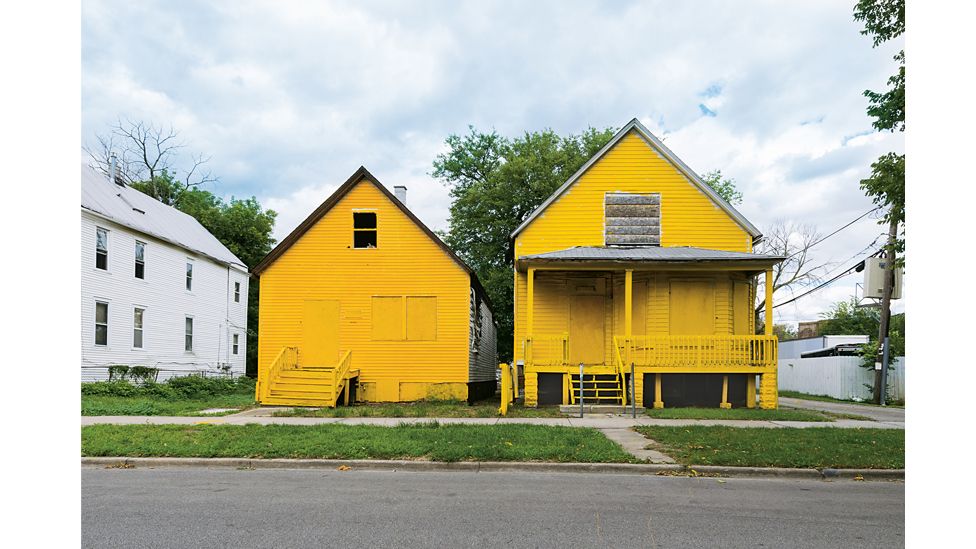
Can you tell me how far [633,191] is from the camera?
66.2 ft

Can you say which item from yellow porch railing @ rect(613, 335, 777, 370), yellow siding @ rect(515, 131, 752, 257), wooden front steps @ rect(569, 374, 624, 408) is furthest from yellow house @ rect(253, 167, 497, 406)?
yellow porch railing @ rect(613, 335, 777, 370)

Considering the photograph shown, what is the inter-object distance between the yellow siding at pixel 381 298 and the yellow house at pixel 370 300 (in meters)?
0.03

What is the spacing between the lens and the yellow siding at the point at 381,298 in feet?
64.7

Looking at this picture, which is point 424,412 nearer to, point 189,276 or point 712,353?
point 712,353

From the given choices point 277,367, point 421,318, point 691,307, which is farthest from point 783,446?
point 277,367

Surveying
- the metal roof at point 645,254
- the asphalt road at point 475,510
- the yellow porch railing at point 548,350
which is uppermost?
the metal roof at point 645,254

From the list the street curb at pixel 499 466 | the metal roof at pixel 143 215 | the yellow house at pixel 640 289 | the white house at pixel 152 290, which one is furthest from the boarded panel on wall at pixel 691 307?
the metal roof at pixel 143 215

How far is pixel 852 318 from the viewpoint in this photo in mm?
52781

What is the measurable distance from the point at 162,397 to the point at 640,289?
16.1 meters

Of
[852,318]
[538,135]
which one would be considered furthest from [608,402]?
[852,318]

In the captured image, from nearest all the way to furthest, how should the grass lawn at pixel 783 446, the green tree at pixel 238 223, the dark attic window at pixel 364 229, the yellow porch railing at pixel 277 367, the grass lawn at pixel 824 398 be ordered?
the grass lawn at pixel 783 446 < the yellow porch railing at pixel 277 367 < the dark attic window at pixel 364 229 < the grass lawn at pixel 824 398 < the green tree at pixel 238 223

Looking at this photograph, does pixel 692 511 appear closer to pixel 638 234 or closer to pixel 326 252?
pixel 638 234

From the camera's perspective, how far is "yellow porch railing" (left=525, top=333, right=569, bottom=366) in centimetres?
1721

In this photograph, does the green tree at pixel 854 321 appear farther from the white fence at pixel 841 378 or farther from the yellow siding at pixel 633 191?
the yellow siding at pixel 633 191
